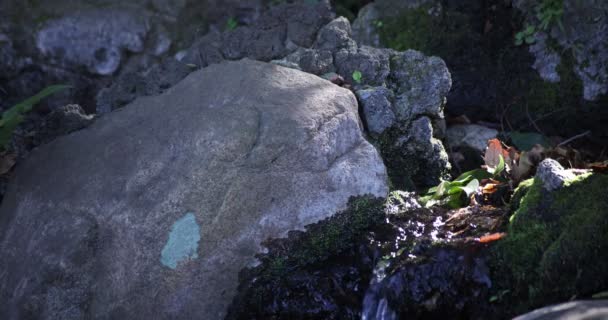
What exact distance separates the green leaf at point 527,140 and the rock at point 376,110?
115cm

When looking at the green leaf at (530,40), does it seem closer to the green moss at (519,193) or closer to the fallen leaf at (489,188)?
the fallen leaf at (489,188)

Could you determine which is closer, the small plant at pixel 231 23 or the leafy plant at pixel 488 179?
the leafy plant at pixel 488 179

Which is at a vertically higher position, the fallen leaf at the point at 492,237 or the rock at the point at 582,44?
the rock at the point at 582,44

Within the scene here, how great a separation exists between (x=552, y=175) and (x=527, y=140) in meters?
1.47

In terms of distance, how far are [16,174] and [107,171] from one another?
0.73 meters

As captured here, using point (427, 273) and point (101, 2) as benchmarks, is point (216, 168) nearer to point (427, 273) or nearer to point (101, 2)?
point (427, 273)

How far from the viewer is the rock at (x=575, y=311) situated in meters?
2.26

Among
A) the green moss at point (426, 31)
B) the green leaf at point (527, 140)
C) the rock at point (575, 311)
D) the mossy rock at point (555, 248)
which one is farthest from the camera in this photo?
the green moss at point (426, 31)

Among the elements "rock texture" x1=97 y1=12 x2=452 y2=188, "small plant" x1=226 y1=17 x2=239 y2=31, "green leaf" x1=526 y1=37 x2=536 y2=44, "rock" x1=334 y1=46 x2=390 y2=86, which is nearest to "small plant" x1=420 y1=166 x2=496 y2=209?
"rock texture" x1=97 y1=12 x2=452 y2=188

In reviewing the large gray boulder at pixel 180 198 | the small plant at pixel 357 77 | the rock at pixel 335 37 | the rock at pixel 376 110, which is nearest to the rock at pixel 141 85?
the large gray boulder at pixel 180 198

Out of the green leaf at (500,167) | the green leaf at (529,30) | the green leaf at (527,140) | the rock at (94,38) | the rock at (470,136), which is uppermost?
the green leaf at (529,30)

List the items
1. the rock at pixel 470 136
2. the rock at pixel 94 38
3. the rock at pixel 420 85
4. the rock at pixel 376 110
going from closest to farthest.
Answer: the rock at pixel 376 110 < the rock at pixel 420 85 < the rock at pixel 470 136 < the rock at pixel 94 38

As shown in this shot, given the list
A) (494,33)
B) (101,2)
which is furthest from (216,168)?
(101,2)

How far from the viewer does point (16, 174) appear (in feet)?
12.1
